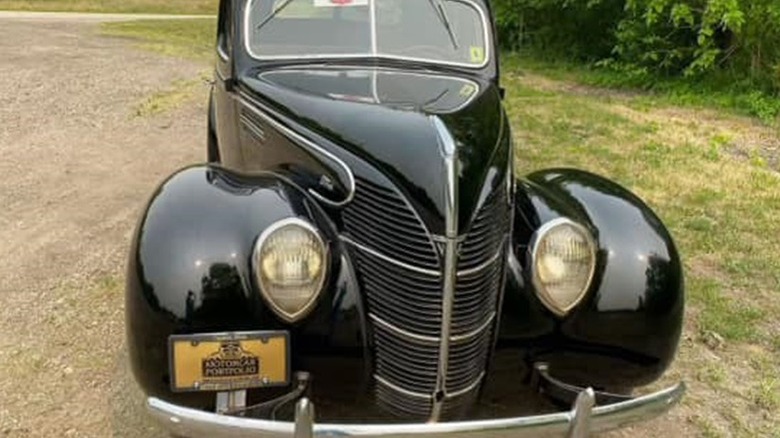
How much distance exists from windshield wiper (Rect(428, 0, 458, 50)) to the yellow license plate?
2078 millimetres

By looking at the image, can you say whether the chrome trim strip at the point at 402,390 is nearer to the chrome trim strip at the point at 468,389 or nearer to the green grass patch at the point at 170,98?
the chrome trim strip at the point at 468,389

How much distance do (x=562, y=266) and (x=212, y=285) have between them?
3.77 ft

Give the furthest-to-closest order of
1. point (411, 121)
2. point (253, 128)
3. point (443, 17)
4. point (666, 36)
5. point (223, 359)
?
point (666, 36) < point (443, 17) < point (253, 128) < point (411, 121) < point (223, 359)

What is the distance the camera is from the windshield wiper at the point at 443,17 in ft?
13.1

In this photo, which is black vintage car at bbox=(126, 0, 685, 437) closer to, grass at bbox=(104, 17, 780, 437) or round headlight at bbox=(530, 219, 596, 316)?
round headlight at bbox=(530, 219, 596, 316)

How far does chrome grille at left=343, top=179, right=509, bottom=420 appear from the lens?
2529mm

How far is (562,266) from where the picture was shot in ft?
8.70

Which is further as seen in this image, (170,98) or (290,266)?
(170,98)

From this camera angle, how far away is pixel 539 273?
2.66 meters

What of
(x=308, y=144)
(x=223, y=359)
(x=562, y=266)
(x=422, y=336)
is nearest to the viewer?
(x=223, y=359)

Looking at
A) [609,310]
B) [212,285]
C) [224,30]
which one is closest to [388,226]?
[212,285]

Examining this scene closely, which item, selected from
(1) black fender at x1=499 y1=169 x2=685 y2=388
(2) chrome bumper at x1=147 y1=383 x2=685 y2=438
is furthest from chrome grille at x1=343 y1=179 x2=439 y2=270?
(2) chrome bumper at x1=147 y1=383 x2=685 y2=438

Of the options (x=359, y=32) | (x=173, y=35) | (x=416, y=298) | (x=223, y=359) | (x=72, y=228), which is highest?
(x=359, y=32)

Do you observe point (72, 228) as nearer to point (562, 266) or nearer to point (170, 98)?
point (562, 266)
